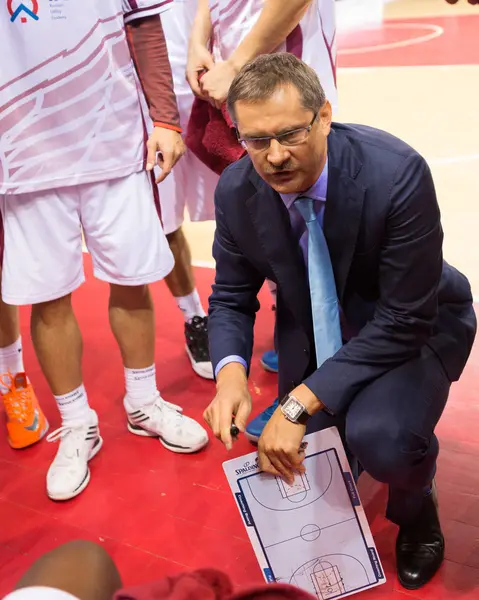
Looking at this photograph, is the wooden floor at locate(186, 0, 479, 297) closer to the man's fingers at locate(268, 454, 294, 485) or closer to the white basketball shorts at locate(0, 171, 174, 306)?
the white basketball shorts at locate(0, 171, 174, 306)

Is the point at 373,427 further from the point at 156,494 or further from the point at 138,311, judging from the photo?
the point at 138,311

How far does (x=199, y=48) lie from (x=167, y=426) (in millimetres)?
1209

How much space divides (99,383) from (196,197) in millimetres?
787

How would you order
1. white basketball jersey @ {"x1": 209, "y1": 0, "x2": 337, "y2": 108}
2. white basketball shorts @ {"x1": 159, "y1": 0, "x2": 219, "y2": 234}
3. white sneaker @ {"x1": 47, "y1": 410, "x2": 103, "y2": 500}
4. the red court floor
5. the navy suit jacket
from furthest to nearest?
white basketball shorts @ {"x1": 159, "y1": 0, "x2": 219, "y2": 234}
white basketball jersey @ {"x1": 209, "y1": 0, "x2": 337, "y2": 108}
white sneaker @ {"x1": 47, "y1": 410, "x2": 103, "y2": 500}
the red court floor
the navy suit jacket

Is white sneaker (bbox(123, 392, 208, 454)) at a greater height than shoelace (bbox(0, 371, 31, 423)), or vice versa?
shoelace (bbox(0, 371, 31, 423))

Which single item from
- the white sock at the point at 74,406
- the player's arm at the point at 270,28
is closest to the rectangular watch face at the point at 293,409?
the white sock at the point at 74,406

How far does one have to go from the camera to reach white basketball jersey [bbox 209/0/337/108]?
8.22 ft

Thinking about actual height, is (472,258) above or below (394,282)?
below

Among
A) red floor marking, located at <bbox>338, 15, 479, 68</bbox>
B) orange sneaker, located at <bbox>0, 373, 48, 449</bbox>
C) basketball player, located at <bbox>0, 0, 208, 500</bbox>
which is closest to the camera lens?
basketball player, located at <bbox>0, 0, 208, 500</bbox>

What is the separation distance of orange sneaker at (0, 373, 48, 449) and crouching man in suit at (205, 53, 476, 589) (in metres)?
1.02

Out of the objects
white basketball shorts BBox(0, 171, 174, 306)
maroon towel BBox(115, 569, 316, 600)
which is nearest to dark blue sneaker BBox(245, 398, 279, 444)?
white basketball shorts BBox(0, 171, 174, 306)

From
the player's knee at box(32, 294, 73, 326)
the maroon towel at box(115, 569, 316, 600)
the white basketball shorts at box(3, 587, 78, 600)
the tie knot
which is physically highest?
the white basketball shorts at box(3, 587, 78, 600)

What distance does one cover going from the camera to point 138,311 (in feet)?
8.30

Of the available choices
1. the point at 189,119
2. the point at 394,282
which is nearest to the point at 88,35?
the point at 189,119
